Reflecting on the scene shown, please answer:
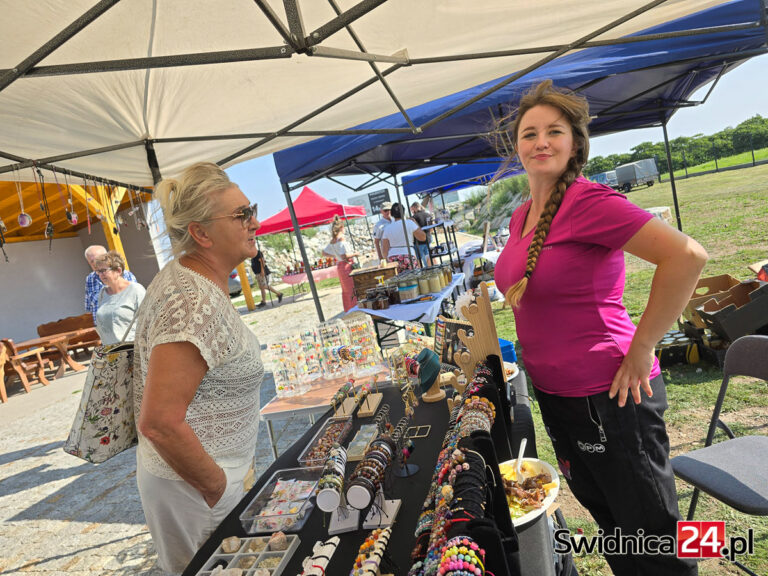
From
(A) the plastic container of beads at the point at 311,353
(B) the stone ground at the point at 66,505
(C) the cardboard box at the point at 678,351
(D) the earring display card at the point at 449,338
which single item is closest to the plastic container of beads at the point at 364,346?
(A) the plastic container of beads at the point at 311,353

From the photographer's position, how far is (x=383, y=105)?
3742mm

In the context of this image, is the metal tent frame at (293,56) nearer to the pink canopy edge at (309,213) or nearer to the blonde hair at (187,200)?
the blonde hair at (187,200)

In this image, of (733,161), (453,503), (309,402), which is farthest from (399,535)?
(733,161)

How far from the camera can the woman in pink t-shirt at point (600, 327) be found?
1266mm

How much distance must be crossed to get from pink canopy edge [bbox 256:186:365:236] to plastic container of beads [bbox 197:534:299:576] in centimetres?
1004

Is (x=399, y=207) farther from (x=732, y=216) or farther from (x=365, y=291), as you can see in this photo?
(x=732, y=216)

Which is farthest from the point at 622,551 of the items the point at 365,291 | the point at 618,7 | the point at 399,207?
the point at 399,207

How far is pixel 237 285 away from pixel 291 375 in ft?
52.9

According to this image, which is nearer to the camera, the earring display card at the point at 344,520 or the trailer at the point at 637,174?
the earring display card at the point at 344,520

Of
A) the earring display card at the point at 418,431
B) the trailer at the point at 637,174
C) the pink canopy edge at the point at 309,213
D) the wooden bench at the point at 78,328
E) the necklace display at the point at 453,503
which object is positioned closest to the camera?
the necklace display at the point at 453,503

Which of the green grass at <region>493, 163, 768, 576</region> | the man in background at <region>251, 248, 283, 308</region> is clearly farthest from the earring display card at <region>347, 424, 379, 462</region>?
the man in background at <region>251, 248, 283, 308</region>

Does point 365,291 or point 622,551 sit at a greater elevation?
point 365,291

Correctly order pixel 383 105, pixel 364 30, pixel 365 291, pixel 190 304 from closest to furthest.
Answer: pixel 190 304 < pixel 364 30 < pixel 383 105 < pixel 365 291

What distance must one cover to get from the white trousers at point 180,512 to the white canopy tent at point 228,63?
57.5 inches
